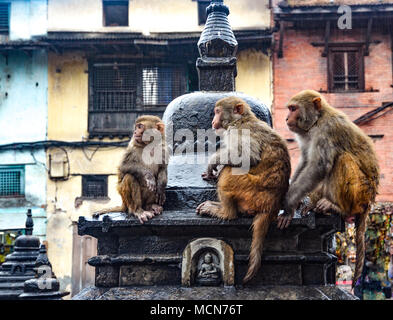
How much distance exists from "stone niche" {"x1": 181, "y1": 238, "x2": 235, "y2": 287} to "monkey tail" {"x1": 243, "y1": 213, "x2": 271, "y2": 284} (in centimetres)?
19

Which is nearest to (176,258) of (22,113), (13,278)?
(13,278)

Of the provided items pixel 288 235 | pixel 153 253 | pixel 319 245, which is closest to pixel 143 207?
pixel 153 253

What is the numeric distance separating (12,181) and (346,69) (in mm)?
11281

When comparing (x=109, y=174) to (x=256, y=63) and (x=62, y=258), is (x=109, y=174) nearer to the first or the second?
(x=62, y=258)

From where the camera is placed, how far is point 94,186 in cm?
1744

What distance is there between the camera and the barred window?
17578mm

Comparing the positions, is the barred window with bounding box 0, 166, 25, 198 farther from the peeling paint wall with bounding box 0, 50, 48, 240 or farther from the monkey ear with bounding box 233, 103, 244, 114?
the monkey ear with bounding box 233, 103, 244, 114

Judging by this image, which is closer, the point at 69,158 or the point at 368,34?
the point at 368,34

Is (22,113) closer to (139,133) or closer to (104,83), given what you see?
(104,83)

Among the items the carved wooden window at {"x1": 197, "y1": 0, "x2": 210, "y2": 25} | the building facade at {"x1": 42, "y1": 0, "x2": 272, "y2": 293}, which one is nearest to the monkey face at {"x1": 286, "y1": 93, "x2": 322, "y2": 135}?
the building facade at {"x1": 42, "y1": 0, "x2": 272, "y2": 293}

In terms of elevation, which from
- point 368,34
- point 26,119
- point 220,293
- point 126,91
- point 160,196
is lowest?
point 220,293

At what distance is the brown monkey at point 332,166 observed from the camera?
14.0 feet

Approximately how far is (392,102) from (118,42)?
860 cm

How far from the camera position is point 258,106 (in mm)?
4953
